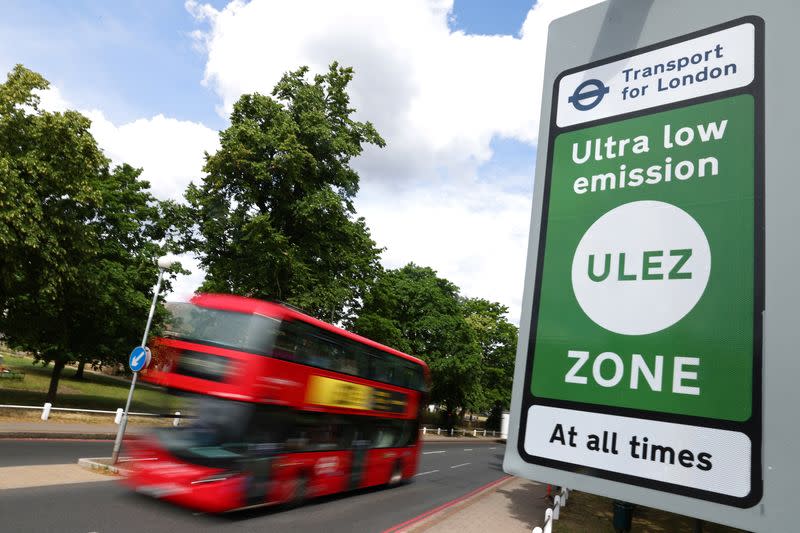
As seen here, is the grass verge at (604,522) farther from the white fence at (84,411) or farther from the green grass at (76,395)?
the green grass at (76,395)

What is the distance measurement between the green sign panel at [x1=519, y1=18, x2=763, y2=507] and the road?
8.58 m

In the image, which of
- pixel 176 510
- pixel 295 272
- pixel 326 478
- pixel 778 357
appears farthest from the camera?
pixel 295 272

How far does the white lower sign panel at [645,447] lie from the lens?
4.38 ft

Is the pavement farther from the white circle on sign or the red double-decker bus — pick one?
the white circle on sign

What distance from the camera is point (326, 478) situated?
451 inches

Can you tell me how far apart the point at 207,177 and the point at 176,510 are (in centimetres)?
1417

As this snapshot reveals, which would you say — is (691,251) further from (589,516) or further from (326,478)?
(589,516)

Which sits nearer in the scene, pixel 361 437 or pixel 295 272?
pixel 361 437

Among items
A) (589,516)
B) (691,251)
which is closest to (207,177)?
(589,516)

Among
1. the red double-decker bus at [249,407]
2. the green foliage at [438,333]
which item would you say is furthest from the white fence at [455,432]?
the red double-decker bus at [249,407]

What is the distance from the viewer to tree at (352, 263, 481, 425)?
39.7 meters

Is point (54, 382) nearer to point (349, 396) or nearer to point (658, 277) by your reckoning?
point (349, 396)

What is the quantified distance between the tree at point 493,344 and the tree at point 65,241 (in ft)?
102

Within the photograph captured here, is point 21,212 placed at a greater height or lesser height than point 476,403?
greater
